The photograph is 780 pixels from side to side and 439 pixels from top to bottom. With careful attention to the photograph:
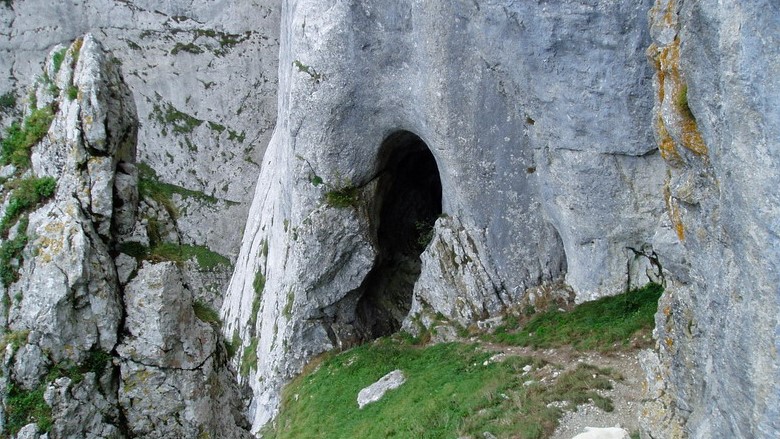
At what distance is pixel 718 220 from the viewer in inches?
294

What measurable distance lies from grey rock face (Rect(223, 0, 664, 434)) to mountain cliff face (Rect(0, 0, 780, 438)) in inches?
3.3

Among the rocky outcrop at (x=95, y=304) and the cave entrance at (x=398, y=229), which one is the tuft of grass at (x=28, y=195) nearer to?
the rocky outcrop at (x=95, y=304)

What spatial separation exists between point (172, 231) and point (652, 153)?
14.0m

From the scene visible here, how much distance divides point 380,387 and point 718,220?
14268 mm

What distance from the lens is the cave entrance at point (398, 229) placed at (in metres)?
25.9

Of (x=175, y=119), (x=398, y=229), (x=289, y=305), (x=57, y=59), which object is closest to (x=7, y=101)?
(x=175, y=119)

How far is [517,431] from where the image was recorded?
11.8 m

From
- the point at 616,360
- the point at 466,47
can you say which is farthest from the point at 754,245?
the point at 466,47

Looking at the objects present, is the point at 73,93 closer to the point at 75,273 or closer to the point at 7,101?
the point at 75,273

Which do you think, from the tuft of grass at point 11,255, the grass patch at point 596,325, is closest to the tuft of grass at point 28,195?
the tuft of grass at point 11,255

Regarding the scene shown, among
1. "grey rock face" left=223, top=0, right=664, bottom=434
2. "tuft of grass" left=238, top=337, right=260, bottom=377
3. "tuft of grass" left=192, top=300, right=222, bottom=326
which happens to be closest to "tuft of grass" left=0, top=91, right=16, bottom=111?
"grey rock face" left=223, top=0, right=664, bottom=434

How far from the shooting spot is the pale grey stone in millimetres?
18984

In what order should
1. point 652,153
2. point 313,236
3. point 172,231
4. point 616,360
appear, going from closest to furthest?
1. point 172,231
2. point 616,360
3. point 652,153
4. point 313,236

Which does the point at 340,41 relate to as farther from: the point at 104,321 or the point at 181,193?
the point at 181,193
